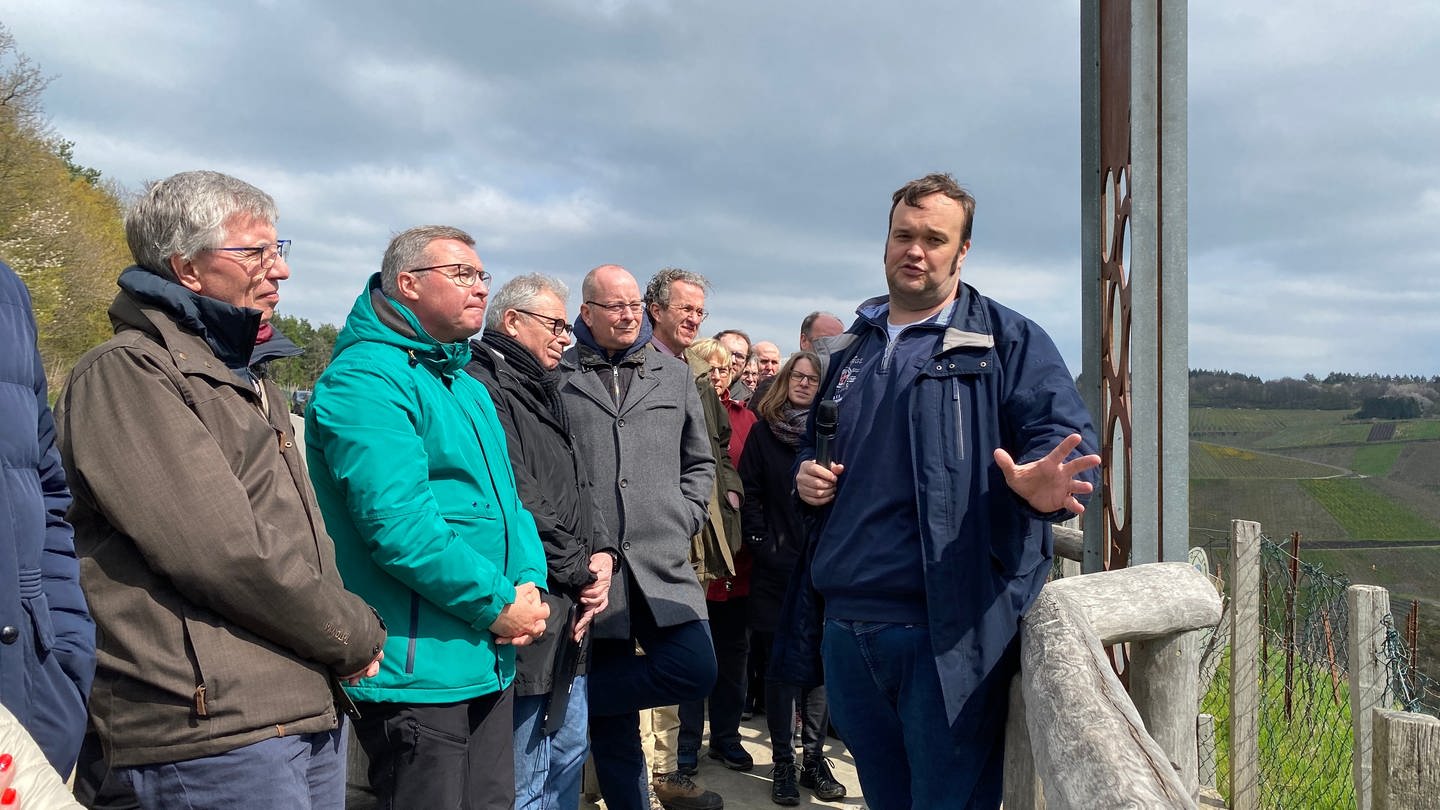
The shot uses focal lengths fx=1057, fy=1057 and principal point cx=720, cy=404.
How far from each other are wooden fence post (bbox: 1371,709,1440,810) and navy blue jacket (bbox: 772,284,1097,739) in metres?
0.75

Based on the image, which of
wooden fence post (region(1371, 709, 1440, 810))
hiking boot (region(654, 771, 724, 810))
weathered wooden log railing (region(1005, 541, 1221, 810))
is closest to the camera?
weathered wooden log railing (region(1005, 541, 1221, 810))

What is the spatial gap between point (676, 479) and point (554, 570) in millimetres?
764

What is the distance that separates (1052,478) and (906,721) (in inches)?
28.3

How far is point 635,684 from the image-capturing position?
3.51 metres

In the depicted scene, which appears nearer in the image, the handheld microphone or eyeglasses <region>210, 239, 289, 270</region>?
eyeglasses <region>210, 239, 289, 270</region>

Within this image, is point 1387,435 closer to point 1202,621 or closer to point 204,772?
point 1202,621

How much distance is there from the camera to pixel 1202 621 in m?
2.49

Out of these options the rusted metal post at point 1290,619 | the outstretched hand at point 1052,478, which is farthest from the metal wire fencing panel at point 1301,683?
the outstretched hand at point 1052,478

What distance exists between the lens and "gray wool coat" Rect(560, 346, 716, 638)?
11.5 ft

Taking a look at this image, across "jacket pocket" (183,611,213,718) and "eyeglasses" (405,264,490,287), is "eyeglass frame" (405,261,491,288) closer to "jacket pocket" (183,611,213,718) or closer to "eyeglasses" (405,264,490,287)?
"eyeglasses" (405,264,490,287)

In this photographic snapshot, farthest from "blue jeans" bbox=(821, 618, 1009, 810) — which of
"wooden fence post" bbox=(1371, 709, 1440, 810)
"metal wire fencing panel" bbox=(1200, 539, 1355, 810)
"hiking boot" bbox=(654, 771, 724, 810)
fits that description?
"metal wire fencing panel" bbox=(1200, 539, 1355, 810)

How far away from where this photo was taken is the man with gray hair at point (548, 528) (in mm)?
3094

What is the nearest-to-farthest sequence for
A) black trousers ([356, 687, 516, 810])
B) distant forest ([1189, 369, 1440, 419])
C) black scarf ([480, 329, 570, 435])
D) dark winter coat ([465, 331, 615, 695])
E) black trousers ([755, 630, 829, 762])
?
black trousers ([356, 687, 516, 810])
dark winter coat ([465, 331, 615, 695])
black scarf ([480, 329, 570, 435])
black trousers ([755, 630, 829, 762])
distant forest ([1189, 369, 1440, 419])

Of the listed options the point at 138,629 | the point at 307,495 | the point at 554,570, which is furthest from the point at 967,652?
the point at 138,629
